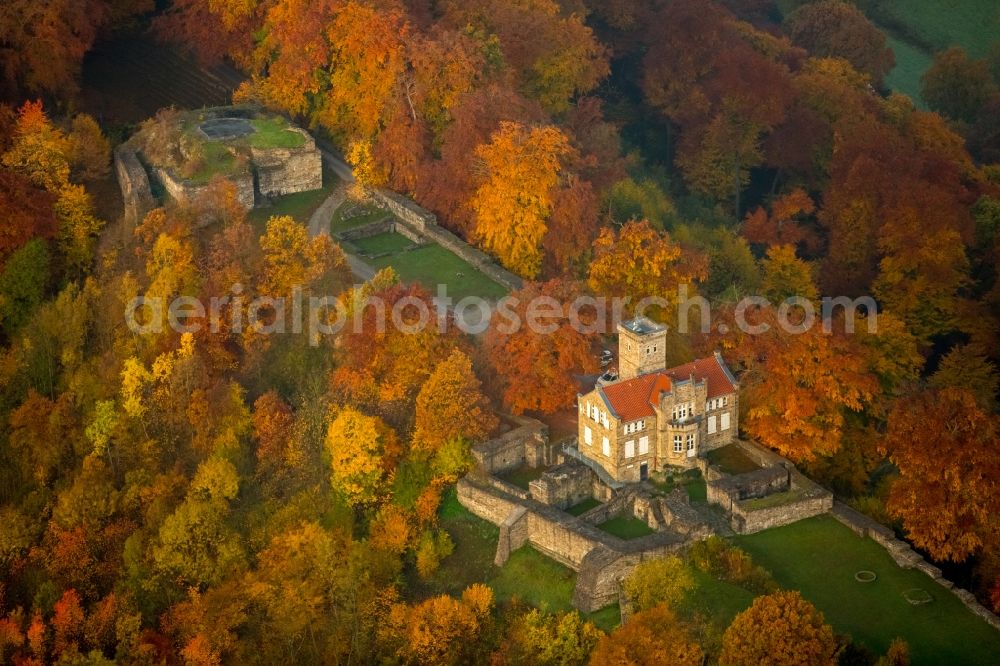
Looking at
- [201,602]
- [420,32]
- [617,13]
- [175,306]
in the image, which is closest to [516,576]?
[201,602]

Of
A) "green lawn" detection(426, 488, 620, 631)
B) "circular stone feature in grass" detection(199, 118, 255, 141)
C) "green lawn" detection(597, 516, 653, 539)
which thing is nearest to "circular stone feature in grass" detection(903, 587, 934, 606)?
"green lawn" detection(597, 516, 653, 539)

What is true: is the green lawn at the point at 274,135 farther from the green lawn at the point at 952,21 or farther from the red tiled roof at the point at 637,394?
the green lawn at the point at 952,21

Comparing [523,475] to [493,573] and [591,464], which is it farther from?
[493,573]

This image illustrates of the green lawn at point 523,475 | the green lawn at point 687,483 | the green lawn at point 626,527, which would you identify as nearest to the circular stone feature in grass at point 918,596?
the green lawn at point 687,483

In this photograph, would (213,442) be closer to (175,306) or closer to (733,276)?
(175,306)

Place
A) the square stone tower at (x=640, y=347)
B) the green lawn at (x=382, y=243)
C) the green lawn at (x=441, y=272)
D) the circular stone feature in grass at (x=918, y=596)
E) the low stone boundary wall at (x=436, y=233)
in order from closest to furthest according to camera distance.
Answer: the circular stone feature in grass at (x=918, y=596)
the square stone tower at (x=640, y=347)
the green lawn at (x=441, y=272)
the low stone boundary wall at (x=436, y=233)
the green lawn at (x=382, y=243)

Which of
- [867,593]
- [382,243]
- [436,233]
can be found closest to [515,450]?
[867,593]

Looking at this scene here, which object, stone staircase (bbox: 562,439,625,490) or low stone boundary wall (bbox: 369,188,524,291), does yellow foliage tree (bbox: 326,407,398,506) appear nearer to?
stone staircase (bbox: 562,439,625,490)
